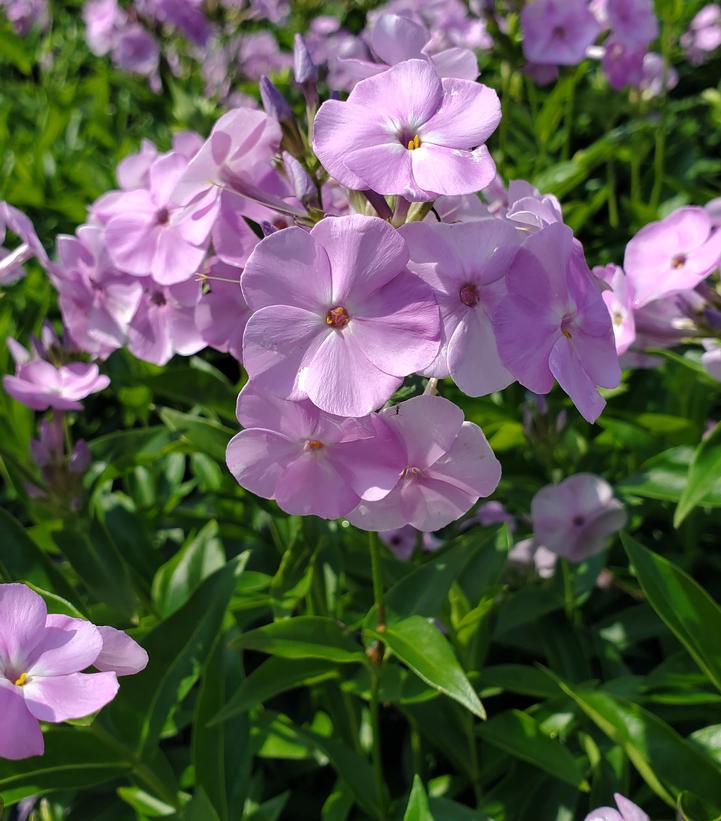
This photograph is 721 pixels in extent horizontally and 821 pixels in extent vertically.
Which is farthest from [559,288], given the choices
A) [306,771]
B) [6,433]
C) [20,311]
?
[20,311]

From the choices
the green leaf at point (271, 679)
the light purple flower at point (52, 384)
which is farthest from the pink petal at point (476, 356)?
the light purple flower at point (52, 384)

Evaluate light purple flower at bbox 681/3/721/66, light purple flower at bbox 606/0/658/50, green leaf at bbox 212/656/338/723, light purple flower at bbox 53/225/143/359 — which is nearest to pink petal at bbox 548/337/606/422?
green leaf at bbox 212/656/338/723

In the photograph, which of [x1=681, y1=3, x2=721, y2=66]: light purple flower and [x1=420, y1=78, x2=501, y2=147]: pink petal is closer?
[x1=420, y1=78, x2=501, y2=147]: pink petal

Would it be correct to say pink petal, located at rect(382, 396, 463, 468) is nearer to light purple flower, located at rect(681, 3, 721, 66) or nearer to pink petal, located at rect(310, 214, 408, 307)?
pink petal, located at rect(310, 214, 408, 307)

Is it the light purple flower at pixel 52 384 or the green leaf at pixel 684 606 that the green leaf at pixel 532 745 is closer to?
the green leaf at pixel 684 606

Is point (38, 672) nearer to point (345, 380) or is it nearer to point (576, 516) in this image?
point (345, 380)

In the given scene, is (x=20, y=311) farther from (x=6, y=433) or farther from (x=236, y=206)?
(x=236, y=206)

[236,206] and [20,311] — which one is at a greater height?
[236,206]
